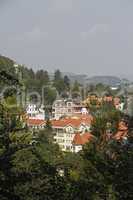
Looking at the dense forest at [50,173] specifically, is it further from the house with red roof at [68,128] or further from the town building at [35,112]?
the town building at [35,112]

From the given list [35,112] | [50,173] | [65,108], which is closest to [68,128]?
[35,112]

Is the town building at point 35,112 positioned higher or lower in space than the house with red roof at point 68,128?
higher

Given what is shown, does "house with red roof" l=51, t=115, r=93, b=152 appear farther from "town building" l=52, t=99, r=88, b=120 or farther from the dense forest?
the dense forest

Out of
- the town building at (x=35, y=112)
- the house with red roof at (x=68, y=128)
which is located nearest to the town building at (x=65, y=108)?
the town building at (x=35, y=112)

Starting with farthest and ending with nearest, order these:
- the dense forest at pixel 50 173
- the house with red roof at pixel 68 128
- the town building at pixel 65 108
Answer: the town building at pixel 65 108 < the house with red roof at pixel 68 128 < the dense forest at pixel 50 173

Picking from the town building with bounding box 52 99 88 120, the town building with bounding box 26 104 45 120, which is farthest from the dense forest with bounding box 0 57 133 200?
the town building with bounding box 52 99 88 120

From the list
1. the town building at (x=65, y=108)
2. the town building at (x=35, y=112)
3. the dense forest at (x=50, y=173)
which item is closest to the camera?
the dense forest at (x=50, y=173)

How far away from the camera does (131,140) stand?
36.3 ft

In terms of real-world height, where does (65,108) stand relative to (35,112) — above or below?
above

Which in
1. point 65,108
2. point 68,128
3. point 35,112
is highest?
point 65,108

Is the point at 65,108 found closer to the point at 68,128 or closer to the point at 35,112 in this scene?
the point at 35,112

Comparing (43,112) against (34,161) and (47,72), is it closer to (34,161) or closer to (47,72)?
(47,72)

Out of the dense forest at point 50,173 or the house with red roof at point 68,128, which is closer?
the dense forest at point 50,173

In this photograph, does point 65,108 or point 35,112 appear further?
point 65,108
